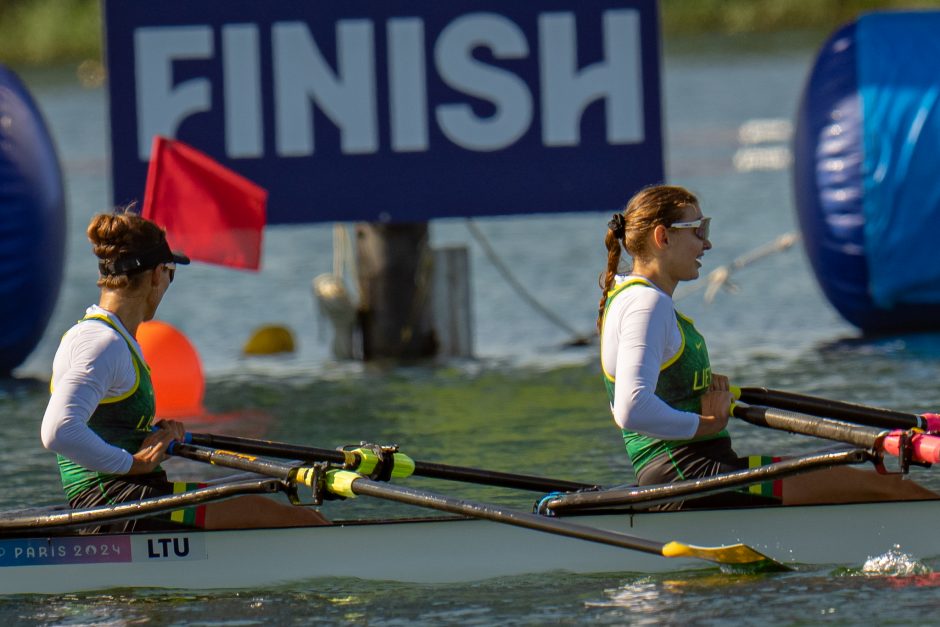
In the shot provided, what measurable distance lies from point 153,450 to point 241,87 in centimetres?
524

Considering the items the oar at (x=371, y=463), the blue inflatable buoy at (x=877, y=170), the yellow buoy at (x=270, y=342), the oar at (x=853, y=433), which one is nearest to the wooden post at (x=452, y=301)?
the yellow buoy at (x=270, y=342)

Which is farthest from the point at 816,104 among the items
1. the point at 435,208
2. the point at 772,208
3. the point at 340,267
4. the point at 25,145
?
the point at 772,208

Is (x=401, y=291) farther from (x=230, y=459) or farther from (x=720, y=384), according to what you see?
(x=720, y=384)

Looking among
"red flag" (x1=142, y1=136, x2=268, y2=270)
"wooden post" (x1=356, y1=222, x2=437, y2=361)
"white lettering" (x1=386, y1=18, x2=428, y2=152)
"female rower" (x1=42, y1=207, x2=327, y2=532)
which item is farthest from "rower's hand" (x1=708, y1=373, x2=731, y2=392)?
"wooden post" (x1=356, y1=222, x2=437, y2=361)

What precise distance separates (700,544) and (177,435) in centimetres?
192

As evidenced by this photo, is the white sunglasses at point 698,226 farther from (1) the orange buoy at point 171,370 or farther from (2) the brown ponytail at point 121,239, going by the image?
(1) the orange buoy at point 171,370

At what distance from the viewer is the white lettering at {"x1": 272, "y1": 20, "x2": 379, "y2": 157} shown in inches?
425

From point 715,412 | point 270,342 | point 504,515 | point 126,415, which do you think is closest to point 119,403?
point 126,415

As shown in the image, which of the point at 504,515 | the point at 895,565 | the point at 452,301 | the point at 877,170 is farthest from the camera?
the point at 452,301

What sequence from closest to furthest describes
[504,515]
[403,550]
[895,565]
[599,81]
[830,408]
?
1. [504,515]
2. [895,565]
3. [403,550]
4. [830,408]
5. [599,81]

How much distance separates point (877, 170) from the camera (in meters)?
10.6

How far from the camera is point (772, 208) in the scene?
66.5 ft

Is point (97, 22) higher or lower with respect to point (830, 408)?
higher

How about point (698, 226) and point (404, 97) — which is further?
point (404, 97)
